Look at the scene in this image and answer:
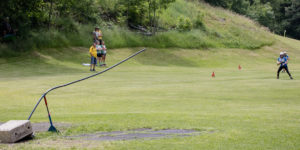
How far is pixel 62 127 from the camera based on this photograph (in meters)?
10.9

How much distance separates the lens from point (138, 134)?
32.8 feet

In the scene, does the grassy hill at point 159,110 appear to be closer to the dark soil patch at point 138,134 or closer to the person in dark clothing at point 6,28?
the dark soil patch at point 138,134

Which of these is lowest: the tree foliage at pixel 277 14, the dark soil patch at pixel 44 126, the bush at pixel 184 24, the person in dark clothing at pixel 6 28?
the dark soil patch at pixel 44 126

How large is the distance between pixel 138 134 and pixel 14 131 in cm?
292

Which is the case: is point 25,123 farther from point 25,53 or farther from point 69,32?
point 69,32

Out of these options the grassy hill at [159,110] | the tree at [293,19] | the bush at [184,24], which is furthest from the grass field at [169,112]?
the tree at [293,19]

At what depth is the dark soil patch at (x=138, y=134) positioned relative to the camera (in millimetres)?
9664

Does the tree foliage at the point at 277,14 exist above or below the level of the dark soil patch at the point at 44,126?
above

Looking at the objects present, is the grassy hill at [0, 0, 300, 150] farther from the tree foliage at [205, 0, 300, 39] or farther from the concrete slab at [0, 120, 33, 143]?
the tree foliage at [205, 0, 300, 39]

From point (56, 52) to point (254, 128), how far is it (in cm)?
3235

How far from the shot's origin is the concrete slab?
30.3 ft

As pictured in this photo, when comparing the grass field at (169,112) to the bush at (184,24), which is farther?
the bush at (184,24)

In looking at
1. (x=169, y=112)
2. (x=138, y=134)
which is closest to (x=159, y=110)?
(x=169, y=112)

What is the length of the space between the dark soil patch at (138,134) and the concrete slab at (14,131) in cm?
107
